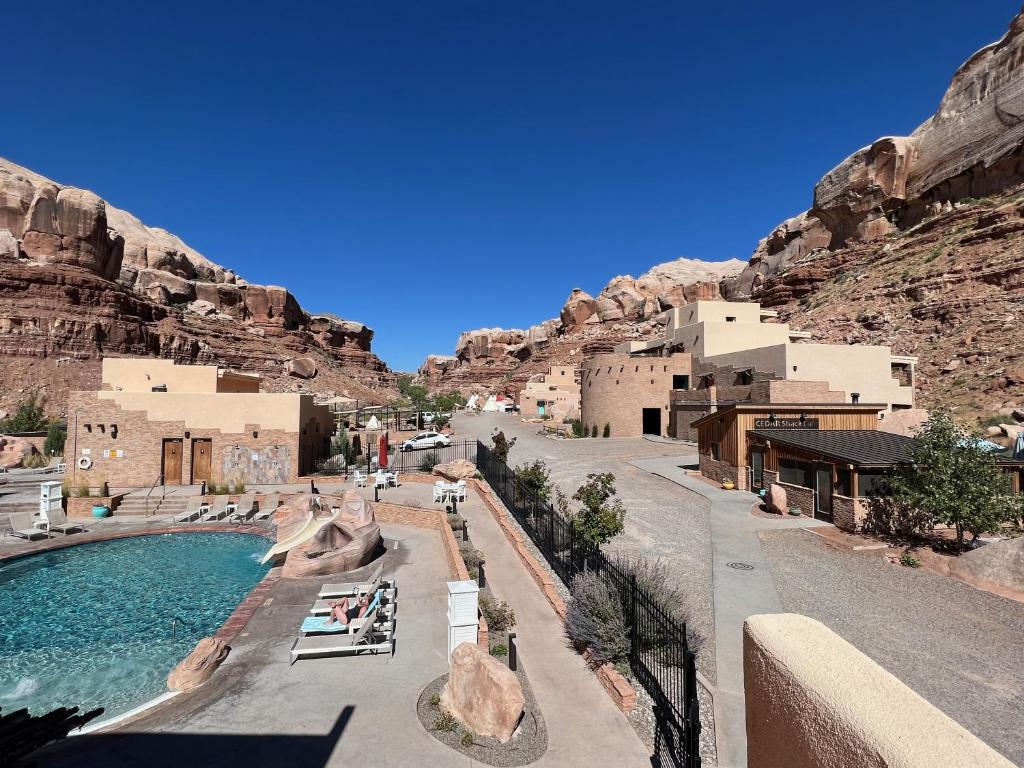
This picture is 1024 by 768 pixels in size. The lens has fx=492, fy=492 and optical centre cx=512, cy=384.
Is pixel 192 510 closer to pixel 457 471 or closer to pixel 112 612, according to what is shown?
pixel 112 612

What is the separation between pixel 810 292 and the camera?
61156mm

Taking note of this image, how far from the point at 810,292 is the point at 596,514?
2475 inches

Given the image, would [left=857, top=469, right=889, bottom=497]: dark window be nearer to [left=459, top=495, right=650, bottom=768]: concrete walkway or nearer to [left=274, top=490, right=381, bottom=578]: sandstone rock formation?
[left=459, top=495, right=650, bottom=768]: concrete walkway

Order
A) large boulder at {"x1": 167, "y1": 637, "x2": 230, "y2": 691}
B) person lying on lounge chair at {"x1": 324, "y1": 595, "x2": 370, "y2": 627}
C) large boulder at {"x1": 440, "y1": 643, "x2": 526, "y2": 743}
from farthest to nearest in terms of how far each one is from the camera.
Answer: person lying on lounge chair at {"x1": 324, "y1": 595, "x2": 370, "y2": 627}, large boulder at {"x1": 167, "y1": 637, "x2": 230, "y2": 691}, large boulder at {"x1": 440, "y1": 643, "x2": 526, "y2": 743}

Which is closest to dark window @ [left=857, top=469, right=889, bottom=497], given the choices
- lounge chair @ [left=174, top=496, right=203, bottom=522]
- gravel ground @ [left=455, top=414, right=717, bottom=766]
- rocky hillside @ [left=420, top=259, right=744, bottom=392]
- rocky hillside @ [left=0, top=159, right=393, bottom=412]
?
gravel ground @ [left=455, top=414, right=717, bottom=766]

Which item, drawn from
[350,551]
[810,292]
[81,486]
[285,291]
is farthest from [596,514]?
[285,291]

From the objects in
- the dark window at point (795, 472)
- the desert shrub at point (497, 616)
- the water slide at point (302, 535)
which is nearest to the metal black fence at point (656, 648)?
the desert shrub at point (497, 616)

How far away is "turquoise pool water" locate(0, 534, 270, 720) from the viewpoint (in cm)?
786

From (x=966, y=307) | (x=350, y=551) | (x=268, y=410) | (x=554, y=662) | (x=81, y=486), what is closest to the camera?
(x=554, y=662)

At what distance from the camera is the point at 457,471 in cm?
2145

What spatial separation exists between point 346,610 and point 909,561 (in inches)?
496

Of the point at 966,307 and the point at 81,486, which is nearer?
the point at 81,486

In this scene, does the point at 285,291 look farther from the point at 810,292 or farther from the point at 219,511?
the point at 810,292

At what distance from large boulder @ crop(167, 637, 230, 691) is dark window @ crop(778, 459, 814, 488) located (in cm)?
1639
